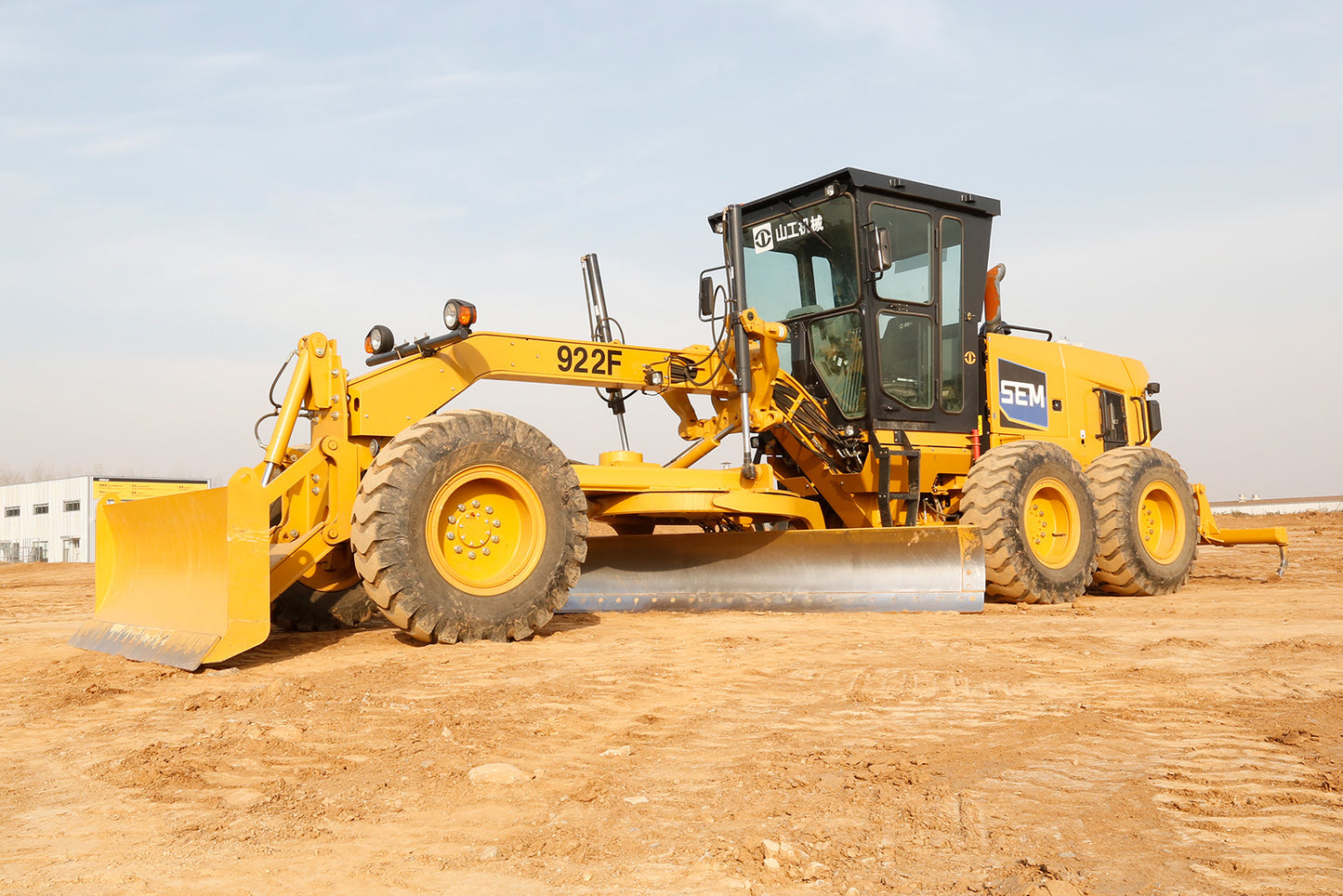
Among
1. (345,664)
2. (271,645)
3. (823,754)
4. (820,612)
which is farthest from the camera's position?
(820,612)

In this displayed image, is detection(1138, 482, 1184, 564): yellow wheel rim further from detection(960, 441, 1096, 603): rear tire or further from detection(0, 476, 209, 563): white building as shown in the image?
detection(0, 476, 209, 563): white building

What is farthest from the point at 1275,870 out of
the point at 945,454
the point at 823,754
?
the point at 945,454

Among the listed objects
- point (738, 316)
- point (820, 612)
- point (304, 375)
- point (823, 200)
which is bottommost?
point (820, 612)

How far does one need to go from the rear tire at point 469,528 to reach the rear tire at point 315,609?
1.01 metres

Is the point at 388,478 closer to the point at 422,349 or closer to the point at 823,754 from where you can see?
the point at 422,349

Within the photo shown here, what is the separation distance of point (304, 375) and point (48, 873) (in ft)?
12.4

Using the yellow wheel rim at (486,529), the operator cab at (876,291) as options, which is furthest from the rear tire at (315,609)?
the operator cab at (876,291)

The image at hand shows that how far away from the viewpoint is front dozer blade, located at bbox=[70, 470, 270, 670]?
4.89m

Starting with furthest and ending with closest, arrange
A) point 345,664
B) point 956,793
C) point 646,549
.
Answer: point 646,549 → point 345,664 → point 956,793

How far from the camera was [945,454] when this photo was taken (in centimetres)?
882

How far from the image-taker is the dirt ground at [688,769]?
2.35m

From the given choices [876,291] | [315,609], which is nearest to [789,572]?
[876,291]

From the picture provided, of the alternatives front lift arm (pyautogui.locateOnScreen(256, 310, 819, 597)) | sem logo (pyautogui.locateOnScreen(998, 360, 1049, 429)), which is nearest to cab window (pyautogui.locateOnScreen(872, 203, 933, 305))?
sem logo (pyautogui.locateOnScreen(998, 360, 1049, 429))

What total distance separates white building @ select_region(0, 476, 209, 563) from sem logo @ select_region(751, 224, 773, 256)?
2255 centimetres
